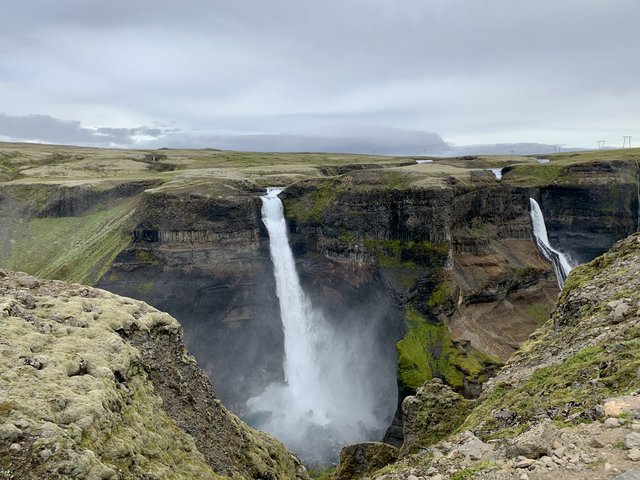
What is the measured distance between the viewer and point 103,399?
11.7m

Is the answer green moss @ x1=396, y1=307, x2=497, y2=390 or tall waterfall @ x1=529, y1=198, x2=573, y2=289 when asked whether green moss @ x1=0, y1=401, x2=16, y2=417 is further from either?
tall waterfall @ x1=529, y1=198, x2=573, y2=289

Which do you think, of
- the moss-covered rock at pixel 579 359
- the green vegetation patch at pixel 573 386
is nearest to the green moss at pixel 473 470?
the moss-covered rock at pixel 579 359

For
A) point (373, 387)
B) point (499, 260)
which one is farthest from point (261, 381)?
point (499, 260)

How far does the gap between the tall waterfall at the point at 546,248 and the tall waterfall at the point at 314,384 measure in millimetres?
33199

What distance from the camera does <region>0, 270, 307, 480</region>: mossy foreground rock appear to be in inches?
382

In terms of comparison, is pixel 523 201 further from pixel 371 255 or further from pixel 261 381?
pixel 261 381

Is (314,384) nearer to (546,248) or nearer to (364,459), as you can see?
(364,459)

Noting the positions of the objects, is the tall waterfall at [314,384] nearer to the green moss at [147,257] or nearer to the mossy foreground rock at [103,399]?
the green moss at [147,257]

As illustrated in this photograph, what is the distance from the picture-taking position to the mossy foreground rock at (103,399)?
970cm

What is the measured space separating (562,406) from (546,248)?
71370 mm

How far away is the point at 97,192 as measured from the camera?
81.2 metres

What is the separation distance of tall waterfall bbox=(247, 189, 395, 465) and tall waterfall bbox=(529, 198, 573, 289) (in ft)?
109

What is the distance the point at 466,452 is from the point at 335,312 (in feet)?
174

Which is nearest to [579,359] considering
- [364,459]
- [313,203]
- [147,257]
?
[364,459]
